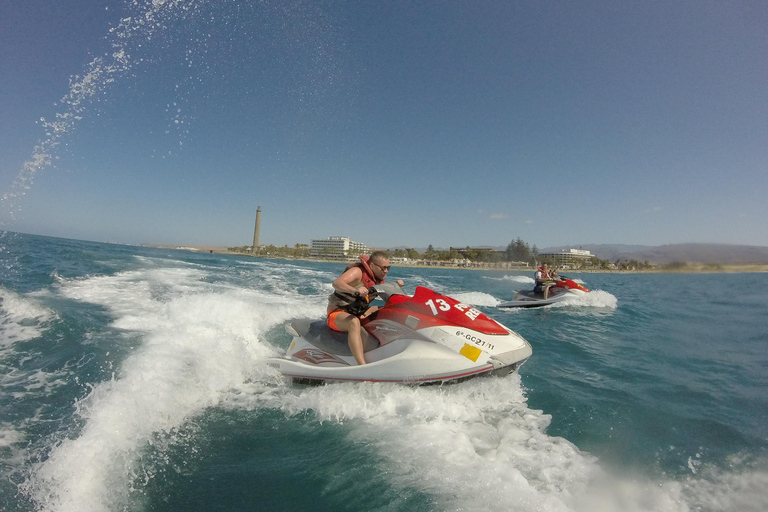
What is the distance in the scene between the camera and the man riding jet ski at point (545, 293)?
14977 millimetres

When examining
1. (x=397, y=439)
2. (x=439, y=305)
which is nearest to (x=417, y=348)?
(x=439, y=305)

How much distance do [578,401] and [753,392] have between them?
8.94 feet

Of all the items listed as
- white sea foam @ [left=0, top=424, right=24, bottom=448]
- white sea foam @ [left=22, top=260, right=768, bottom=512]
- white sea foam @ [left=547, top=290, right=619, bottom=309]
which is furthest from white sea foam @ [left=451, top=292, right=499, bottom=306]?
white sea foam @ [left=0, top=424, right=24, bottom=448]

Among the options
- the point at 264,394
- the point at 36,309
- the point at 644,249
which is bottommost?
the point at 264,394

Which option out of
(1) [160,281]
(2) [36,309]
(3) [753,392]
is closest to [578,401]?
(3) [753,392]

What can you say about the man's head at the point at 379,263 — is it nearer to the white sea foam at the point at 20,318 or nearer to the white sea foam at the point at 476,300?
the white sea foam at the point at 20,318

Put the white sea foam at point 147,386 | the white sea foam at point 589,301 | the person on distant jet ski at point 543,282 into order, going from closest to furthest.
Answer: the white sea foam at point 147,386, the white sea foam at point 589,301, the person on distant jet ski at point 543,282

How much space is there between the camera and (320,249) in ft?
231

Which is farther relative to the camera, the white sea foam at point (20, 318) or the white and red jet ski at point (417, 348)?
the white sea foam at point (20, 318)

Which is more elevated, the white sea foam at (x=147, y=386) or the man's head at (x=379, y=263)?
the man's head at (x=379, y=263)

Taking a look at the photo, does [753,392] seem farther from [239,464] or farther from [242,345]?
[242,345]

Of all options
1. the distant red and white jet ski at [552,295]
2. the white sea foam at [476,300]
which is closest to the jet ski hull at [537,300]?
the distant red and white jet ski at [552,295]

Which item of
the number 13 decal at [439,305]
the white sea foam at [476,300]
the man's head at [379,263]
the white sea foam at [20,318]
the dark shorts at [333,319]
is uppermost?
the man's head at [379,263]

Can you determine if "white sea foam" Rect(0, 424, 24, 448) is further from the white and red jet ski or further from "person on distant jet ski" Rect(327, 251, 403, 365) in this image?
"person on distant jet ski" Rect(327, 251, 403, 365)
